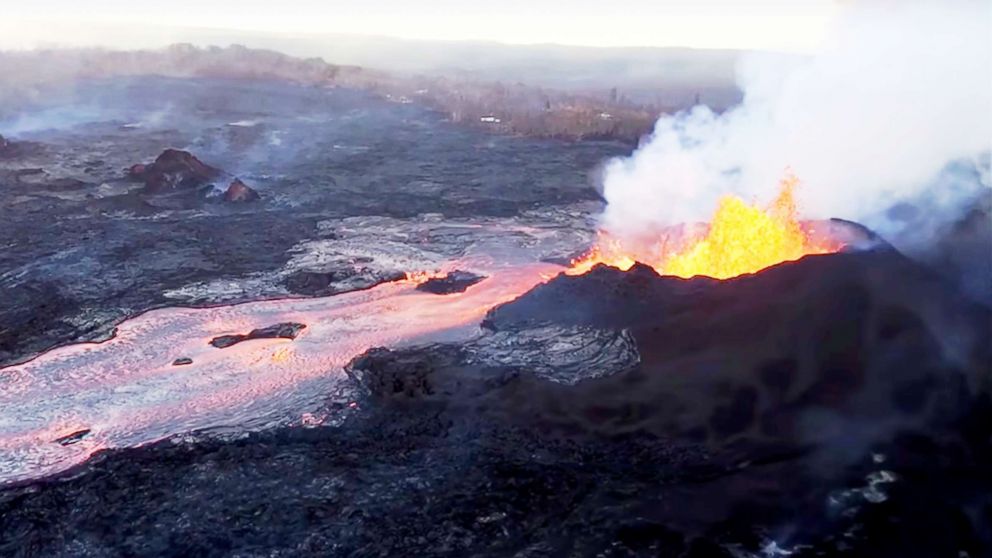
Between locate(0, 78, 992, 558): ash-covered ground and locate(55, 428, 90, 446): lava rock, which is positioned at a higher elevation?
locate(0, 78, 992, 558): ash-covered ground

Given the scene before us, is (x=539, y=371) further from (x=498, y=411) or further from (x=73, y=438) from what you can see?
(x=73, y=438)

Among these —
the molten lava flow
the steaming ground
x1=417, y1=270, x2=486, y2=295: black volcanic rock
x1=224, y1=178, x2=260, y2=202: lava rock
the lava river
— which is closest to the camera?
the lava river

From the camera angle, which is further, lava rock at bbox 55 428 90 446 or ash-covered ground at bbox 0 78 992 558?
lava rock at bbox 55 428 90 446

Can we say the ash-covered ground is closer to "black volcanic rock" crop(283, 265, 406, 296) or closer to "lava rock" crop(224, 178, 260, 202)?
"black volcanic rock" crop(283, 265, 406, 296)

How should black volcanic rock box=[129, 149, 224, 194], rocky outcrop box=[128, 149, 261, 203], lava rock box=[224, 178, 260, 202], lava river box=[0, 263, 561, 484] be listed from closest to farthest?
lava river box=[0, 263, 561, 484]
lava rock box=[224, 178, 260, 202]
rocky outcrop box=[128, 149, 261, 203]
black volcanic rock box=[129, 149, 224, 194]

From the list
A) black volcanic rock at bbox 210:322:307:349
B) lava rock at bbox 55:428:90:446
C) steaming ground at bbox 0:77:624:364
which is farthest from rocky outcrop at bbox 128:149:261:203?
lava rock at bbox 55:428:90:446

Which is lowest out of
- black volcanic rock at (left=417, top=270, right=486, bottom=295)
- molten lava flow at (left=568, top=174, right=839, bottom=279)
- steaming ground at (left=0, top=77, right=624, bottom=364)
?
steaming ground at (left=0, top=77, right=624, bottom=364)

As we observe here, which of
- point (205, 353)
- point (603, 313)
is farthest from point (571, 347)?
point (205, 353)
